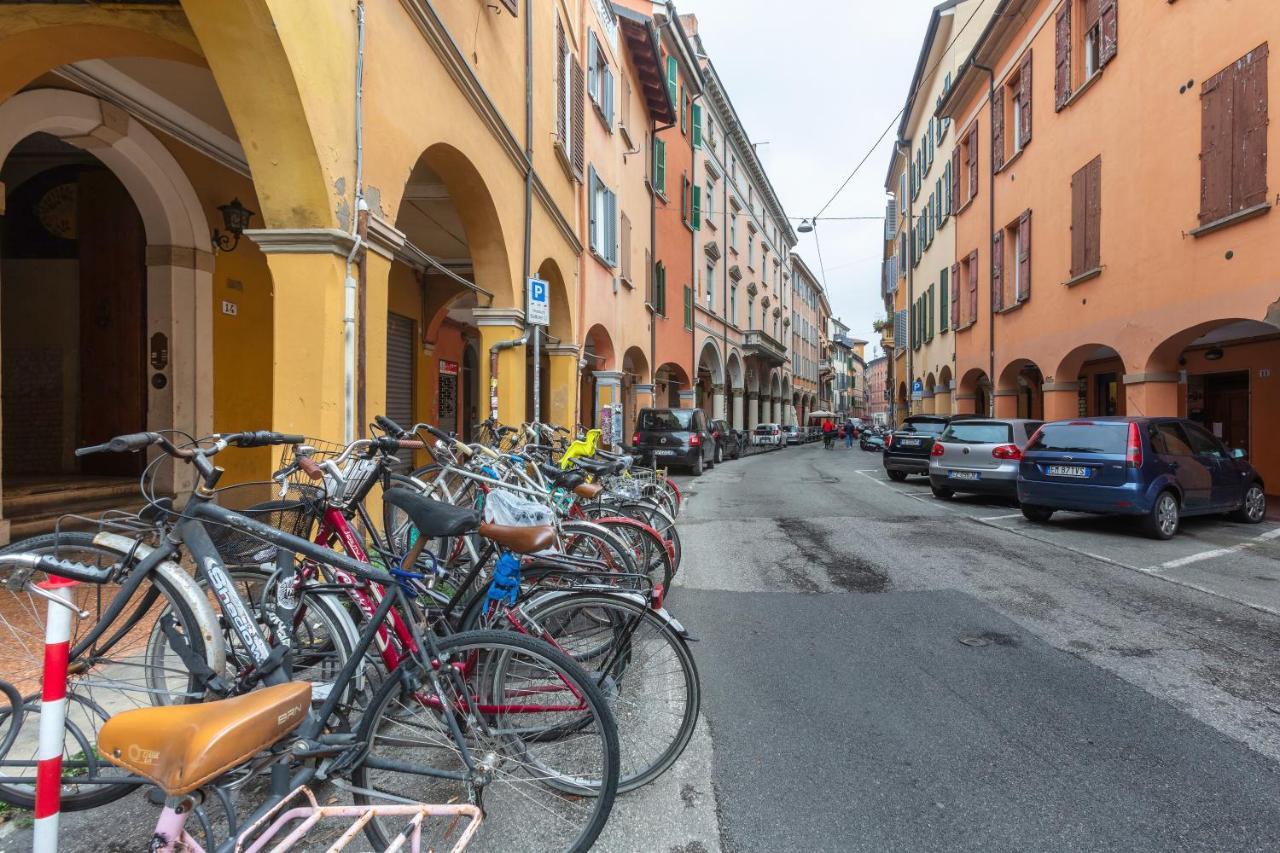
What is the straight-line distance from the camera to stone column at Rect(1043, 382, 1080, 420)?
13.6m

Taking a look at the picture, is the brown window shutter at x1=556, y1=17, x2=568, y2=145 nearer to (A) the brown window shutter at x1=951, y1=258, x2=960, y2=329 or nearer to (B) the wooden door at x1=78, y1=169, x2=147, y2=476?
(B) the wooden door at x1=78, y1=169, x2=147, y2=476

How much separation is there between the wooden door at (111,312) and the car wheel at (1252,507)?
13.6 metres

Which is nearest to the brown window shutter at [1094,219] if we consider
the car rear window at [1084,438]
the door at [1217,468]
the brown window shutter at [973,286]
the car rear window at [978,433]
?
the car rear window at [978,433]

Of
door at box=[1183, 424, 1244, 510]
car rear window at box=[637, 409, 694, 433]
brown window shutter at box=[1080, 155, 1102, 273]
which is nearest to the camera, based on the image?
door at box=[1183, 424, 1244, 510]

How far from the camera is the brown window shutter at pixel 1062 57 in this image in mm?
13086

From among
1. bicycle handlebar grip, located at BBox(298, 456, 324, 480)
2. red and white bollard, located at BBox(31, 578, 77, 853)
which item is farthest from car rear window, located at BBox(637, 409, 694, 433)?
red and white bollard, located at BBox(31, 578, 77, 853)

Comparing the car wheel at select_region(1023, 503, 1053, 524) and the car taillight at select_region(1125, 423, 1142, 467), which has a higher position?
the car taillight at select_region(1125, 423, 1142, 467)

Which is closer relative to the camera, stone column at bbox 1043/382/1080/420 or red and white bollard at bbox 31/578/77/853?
red and white bollard at bbox 31/578/77/853

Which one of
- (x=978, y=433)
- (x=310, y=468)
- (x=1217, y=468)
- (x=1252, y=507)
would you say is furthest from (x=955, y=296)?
(x=310, y=468)

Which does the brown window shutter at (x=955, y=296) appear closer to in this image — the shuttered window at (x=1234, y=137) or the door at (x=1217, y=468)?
the shuttered window at (x=1234, y=137)

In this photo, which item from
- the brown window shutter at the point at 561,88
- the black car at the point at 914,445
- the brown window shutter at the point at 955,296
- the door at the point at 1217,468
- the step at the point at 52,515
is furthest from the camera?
the brown window shutter at the point at 955,296

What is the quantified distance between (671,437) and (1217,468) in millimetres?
9826

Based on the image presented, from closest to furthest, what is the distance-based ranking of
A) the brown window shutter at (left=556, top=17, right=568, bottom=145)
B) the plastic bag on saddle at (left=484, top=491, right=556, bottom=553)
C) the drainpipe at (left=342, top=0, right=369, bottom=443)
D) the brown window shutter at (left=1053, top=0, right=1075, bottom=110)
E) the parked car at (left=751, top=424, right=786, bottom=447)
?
the plastic bag on saddle at (left=484, top=491, right=556, bottom=553)
the drainpipe at (left=342, top=0, right=369, bottom=443)
the brown window shutter at (left=556, top=17, right=568, bottom=145)
the brown window shutter at (left=1053, top=0, right=1075, bottom=110)
the parked car at (left=751, top=424, right=786, bottom=447)

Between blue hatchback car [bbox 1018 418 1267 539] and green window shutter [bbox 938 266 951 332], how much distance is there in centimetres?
1425
